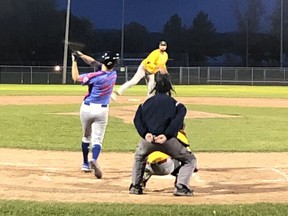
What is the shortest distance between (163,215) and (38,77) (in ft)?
188

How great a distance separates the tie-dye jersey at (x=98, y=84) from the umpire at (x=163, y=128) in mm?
1856

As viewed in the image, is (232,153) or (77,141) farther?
(77,141)

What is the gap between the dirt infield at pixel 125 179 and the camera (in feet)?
27.6

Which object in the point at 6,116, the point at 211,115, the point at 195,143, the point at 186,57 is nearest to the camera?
the point at 195,143

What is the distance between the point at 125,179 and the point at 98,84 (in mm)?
1612

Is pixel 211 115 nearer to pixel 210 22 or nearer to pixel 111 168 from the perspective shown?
pixel 111 168

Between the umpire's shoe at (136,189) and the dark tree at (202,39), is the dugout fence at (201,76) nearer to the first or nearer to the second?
the dark tree at (202,39)

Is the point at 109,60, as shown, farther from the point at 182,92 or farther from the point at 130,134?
the point at 182,92

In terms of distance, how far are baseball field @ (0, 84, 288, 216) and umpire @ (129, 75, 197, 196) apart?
1.29 feet

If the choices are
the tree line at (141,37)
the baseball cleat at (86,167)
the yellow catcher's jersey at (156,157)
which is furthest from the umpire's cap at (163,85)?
the tree line at (141,37)

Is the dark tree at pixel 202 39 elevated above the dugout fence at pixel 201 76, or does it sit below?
above

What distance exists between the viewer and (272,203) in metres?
7.67

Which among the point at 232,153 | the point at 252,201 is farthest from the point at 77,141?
the point at 252,201

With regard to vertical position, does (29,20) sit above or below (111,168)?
above
